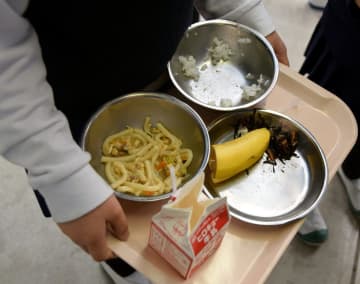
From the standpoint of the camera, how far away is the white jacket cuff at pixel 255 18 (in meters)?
0.80

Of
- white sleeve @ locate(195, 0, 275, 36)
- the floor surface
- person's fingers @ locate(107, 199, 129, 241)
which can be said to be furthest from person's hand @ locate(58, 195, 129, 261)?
the floor surface

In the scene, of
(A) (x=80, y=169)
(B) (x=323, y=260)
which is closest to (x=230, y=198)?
(A) (x=80, y=169)

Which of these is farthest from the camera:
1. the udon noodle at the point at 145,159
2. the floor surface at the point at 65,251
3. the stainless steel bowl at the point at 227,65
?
the floor surface at the point at 65,251

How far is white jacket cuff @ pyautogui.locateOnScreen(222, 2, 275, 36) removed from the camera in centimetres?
80

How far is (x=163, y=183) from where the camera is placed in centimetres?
67

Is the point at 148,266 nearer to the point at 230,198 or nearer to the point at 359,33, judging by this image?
the point at 230,198

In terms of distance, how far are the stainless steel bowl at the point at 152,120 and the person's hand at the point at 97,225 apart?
0.10 meters

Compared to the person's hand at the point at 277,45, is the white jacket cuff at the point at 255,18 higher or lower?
higher

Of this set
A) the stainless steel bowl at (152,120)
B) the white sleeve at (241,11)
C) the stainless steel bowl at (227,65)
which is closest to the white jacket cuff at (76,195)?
the stainless steel bowl at (152,120)

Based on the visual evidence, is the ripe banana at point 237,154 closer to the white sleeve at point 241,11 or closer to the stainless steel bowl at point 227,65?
the stainless steel bowl at point 227,65

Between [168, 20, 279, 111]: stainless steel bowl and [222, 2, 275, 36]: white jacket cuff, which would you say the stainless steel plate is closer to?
[168, 20, 279, 111]: stainless steel bowl

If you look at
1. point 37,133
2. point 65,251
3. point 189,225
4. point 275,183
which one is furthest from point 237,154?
point 65,251

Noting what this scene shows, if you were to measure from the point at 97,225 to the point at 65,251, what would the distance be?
2.40ft

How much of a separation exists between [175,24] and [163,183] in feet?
0.76
